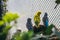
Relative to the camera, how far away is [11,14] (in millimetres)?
307

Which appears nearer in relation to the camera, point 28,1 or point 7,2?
point 28,1

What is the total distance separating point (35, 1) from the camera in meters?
4.18

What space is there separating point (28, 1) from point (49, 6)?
1.89ft

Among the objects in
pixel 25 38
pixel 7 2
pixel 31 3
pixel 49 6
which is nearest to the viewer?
pixel 25 38

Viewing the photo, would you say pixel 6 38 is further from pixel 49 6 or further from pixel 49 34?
pixel 49 6

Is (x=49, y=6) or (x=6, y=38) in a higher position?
(x=49, y=6)

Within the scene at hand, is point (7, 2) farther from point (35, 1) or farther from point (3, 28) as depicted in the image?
point (3, 28)

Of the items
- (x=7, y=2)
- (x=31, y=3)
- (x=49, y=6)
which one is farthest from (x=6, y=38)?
(x=7, y=2)

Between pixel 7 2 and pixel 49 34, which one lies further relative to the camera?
pixel 7 2

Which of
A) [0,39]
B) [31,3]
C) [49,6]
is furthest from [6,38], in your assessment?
[31,3]

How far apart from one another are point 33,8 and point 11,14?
384 cm

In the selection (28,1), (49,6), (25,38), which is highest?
(28,1)

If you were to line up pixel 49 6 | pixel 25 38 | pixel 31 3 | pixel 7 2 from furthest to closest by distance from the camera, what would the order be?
pixel 7 2 < pixel 31 3 < pixel 49 6 < pixel 25 38

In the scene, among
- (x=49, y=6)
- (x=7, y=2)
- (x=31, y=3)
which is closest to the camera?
(x=49, y=6)
